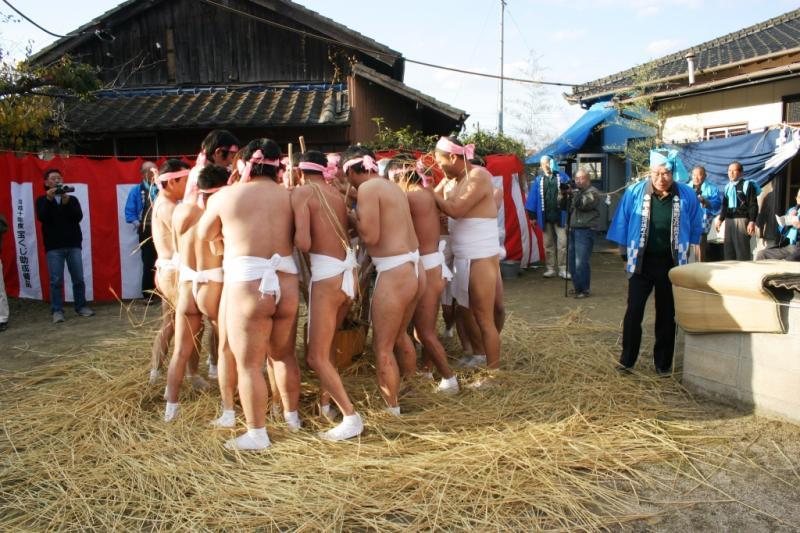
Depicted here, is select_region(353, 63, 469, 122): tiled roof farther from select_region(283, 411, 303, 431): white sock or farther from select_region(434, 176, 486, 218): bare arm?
select_region(283, 411, 303, 431): white sock

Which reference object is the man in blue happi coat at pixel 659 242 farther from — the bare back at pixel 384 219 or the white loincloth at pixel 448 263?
the bare back at pixel 384 219

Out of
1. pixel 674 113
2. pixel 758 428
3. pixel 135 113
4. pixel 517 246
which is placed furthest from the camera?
pixel 674 113

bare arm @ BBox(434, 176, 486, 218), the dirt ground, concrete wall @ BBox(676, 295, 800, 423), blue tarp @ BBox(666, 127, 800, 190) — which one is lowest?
the dirt ground

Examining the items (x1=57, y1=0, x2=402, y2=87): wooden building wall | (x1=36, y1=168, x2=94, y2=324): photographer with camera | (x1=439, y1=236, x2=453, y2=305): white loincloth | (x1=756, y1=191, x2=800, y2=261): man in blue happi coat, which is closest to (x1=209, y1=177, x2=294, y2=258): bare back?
(x1=439, y1=236, x2=453, y2=305): white loincloth

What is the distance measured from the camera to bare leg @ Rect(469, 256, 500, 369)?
454cm

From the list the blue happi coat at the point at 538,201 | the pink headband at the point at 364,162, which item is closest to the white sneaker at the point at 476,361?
the pink headband at the point at 364,162

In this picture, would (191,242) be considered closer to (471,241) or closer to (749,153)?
(471,241)

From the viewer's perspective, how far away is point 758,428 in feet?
12.2

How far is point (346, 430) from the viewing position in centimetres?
362

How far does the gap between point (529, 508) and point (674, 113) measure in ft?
36.1

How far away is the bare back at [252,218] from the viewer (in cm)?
337

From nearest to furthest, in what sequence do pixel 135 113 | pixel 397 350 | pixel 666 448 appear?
pixel 666 448 < pixel 397 350 < pixel 135 113

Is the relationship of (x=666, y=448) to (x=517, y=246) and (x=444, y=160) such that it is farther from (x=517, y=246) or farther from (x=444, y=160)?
(x=517, y=246)

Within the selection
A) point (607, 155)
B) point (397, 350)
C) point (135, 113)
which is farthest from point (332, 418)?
point (607, 155)
